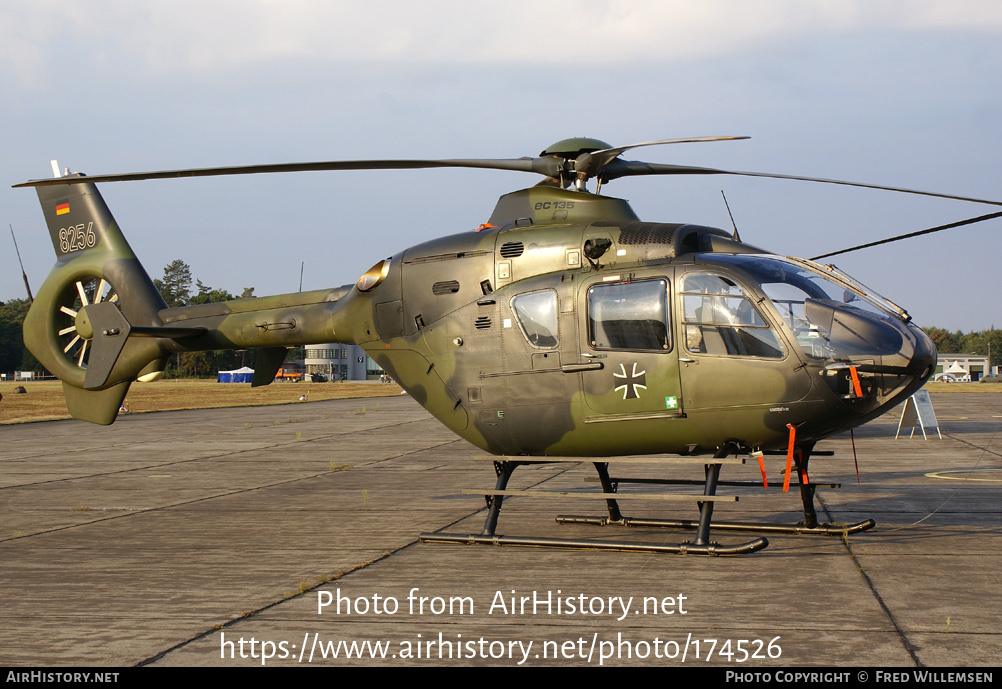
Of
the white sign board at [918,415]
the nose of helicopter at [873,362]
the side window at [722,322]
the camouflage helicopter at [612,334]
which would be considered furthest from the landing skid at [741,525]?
the white sign board at [918,415]

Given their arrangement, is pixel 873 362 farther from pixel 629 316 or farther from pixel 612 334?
pixel 612 334

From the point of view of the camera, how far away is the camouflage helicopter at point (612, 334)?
8.90 meters

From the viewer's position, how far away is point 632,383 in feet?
31.1

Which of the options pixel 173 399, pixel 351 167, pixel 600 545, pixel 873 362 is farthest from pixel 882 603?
pixel 173 399

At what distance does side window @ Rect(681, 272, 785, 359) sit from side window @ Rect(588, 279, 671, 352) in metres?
0.25

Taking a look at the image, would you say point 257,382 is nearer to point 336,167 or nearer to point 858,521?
point 336,167

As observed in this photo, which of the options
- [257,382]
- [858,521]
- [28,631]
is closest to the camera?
[28,631]

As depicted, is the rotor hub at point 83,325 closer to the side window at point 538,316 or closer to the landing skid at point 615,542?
the landing skid at point 615,542

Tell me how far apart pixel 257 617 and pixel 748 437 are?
16.5 ft

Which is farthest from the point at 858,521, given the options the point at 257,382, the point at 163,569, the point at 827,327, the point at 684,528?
the point at 257,382

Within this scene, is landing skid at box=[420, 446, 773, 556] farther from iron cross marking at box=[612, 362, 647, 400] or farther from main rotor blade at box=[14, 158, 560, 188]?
main rotor blade at box=[14, 158, 560, 188]

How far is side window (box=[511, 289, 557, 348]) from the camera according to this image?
9.96 m

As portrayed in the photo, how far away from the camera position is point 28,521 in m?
12.1
